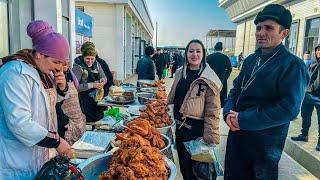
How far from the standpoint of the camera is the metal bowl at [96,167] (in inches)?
73.2

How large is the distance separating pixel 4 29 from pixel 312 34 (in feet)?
57.0

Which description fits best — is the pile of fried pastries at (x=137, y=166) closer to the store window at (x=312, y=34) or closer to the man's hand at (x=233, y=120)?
the man's hand at (x=233, y=120)

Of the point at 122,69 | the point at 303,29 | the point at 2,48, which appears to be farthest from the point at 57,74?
the point at 303,29

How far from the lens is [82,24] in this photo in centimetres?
703

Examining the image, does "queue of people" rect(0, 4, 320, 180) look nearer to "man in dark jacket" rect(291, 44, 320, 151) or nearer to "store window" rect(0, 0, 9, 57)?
"store window" rect(0, 0, 9, 57)

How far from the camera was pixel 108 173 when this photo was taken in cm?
168

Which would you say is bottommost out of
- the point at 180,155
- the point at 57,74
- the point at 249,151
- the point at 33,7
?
the point at 180,155

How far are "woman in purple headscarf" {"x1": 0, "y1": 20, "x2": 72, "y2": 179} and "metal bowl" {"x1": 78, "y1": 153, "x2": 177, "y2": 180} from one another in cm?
18

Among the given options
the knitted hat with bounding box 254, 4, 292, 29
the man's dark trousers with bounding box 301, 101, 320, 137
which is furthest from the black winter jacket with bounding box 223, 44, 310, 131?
the man's dark trousers with bounding box 301, 101, 320, 137

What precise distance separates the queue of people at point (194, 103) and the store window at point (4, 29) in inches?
71.7

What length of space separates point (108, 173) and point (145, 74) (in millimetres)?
6710

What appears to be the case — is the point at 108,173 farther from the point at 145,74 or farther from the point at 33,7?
the point at 145,74

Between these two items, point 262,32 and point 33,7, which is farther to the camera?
point 33,7

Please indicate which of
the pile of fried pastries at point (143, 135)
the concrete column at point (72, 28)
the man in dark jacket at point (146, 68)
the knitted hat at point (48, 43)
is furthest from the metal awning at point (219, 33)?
the knitted hat at point (48, 43)
